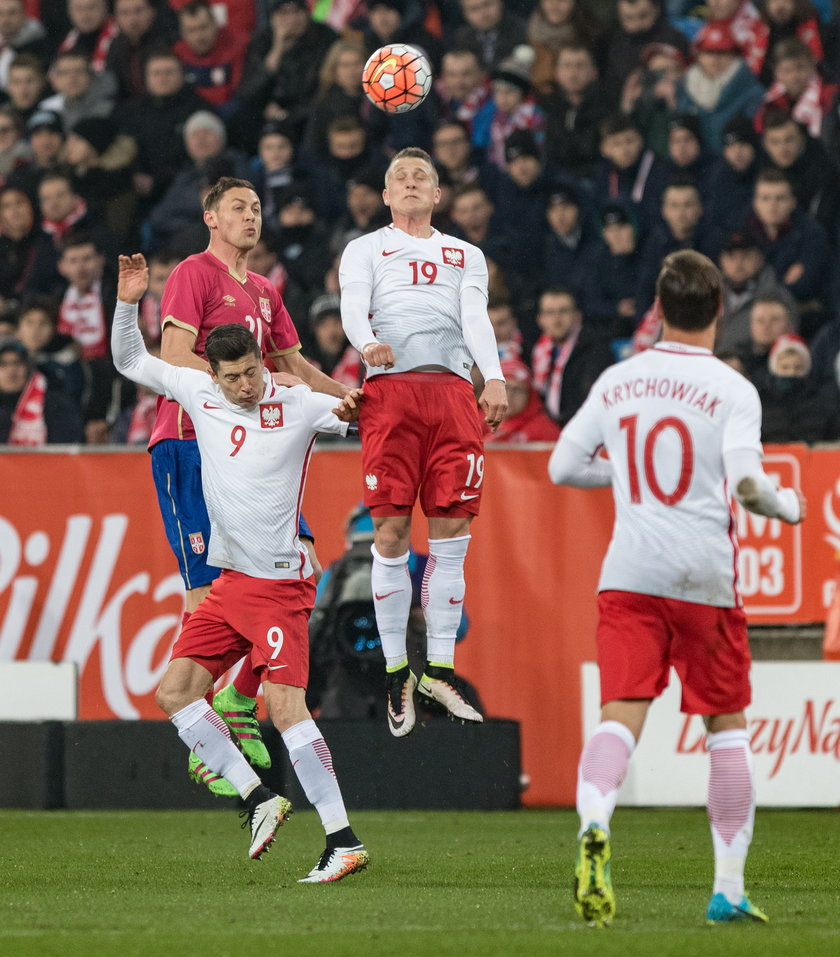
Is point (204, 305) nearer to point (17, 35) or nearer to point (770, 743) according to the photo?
point (770, 743)

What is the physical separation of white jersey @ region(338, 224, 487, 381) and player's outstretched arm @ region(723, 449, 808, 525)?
3.01 metres

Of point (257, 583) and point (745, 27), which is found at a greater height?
point (745, 27)

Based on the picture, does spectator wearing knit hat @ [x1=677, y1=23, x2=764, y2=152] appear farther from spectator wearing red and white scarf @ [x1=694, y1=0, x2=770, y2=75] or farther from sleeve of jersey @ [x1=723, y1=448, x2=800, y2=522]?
sleeve of jersey @ [x1=723, y1=448, x2=800, y2=522]

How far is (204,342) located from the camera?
9.28 metres

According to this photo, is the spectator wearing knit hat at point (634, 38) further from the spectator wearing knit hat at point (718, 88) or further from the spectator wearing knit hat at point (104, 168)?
the spectator wearing knit hat at point (104, 168)

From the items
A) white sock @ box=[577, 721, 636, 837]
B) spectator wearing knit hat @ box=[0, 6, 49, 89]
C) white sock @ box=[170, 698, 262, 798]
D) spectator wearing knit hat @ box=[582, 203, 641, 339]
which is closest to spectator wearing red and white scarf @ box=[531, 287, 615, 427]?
spectator wearing knit hat @ box=[582, 203, 641, 339]

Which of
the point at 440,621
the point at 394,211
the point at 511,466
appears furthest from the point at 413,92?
the point at 511,466

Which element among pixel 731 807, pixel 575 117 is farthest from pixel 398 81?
pixel 575 117

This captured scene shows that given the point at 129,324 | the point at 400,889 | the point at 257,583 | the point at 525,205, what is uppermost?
the point at 525,205

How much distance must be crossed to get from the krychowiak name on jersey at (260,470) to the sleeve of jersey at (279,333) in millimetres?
1279

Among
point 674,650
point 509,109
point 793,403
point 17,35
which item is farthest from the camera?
point 17,35

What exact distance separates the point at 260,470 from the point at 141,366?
3.48 ft

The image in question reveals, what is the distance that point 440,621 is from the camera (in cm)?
920

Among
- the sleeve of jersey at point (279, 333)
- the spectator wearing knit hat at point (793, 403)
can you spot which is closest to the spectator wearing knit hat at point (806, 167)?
the spectator wearing knit hat at point (793, 403)
